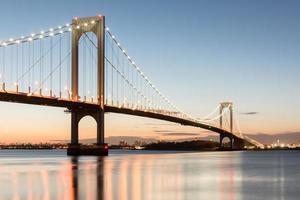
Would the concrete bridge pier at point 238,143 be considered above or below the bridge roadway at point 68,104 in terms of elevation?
below

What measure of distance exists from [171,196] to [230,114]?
108 metres

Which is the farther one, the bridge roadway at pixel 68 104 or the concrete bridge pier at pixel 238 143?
the concrete bridge pier at pixel 238 143

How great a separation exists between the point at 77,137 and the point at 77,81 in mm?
5755

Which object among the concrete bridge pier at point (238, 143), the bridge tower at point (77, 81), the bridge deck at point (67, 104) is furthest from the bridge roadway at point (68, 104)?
the concrete bridge pier at point (238, 143)

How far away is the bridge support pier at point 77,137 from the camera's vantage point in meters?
60.4

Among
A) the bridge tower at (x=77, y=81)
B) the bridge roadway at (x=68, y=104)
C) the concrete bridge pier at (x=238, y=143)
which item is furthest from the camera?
the concrete bridge pier at (x=238, y=143)

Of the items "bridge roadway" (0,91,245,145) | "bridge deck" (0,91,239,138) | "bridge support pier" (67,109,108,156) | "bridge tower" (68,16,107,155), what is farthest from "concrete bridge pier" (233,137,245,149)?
"bridge support pier" (67,109,108,156)

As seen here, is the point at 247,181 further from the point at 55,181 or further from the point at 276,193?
the point at 55,181

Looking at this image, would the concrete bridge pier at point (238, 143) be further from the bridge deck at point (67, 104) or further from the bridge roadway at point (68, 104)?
the bridge deck at point (67, 104)

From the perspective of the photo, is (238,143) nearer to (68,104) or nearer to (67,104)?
(68,104)

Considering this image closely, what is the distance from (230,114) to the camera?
12862 cm

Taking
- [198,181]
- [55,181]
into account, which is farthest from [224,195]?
[55,181]

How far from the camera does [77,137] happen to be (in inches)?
2424

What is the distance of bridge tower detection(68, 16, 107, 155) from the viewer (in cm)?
6025
